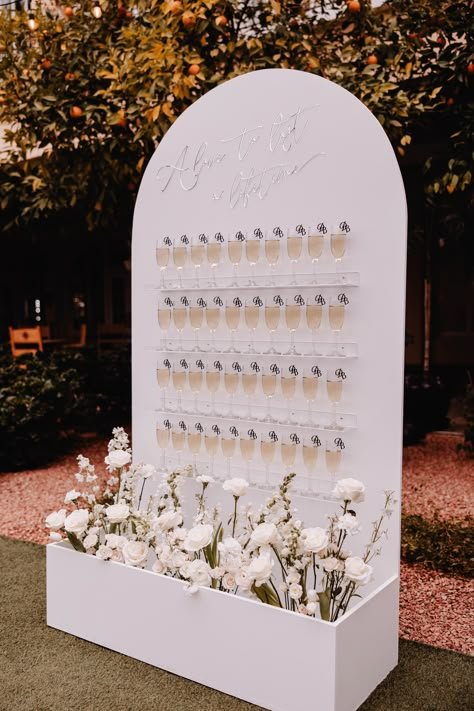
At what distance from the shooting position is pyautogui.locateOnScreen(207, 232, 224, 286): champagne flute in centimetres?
296

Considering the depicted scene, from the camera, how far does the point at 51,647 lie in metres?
2.58

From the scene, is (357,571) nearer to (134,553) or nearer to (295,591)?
(295,591)

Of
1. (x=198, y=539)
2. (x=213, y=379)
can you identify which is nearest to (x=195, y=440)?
(x=213, y=379)

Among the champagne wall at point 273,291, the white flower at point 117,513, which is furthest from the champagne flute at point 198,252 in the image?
the white flower at point 117,513

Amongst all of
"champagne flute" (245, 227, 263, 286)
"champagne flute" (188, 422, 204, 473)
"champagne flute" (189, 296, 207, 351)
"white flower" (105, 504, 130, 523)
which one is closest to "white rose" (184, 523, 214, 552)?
"white flower" (105, 504, 130, 523)

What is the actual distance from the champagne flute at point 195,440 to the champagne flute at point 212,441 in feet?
0.14

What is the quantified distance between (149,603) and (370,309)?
138 centimetres

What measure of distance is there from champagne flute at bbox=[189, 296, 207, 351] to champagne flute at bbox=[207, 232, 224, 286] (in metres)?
0.12

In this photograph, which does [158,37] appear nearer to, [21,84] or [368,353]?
[21,84]

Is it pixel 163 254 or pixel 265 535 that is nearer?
pixel 265 535

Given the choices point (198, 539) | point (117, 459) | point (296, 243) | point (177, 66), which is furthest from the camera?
point (177, 66)

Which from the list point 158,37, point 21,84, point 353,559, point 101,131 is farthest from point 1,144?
point 353,559

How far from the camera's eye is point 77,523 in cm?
262

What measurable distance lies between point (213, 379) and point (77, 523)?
85 cm
